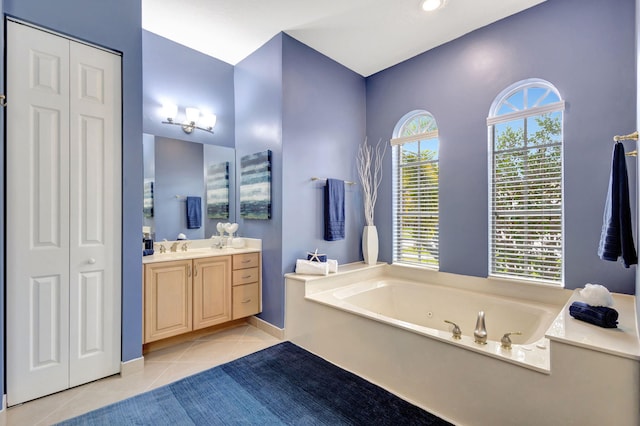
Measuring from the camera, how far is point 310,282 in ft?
9.08

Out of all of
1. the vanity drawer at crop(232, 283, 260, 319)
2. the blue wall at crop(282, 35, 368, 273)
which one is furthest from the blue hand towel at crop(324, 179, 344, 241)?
the vanity drawer at crop(232, 283, 260, 319)

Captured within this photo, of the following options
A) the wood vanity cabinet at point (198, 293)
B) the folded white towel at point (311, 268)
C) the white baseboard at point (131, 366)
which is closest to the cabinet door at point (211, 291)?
the wood vanity cabinet at point (198, 293)

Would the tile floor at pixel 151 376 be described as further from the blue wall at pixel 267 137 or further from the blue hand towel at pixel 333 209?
the blue hand towel at pixel 333 209

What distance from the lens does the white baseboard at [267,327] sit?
2.91 m

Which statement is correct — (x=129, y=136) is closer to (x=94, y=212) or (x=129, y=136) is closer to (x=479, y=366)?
(x=94, y=212)

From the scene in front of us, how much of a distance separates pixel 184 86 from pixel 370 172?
238 cm

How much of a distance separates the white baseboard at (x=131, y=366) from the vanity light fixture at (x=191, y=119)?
2270mm

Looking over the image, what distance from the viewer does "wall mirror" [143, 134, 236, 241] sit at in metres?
2.93

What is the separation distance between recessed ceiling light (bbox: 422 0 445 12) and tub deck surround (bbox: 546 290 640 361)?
2.54 meters

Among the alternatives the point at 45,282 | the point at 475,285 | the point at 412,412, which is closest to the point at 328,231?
the point at 475,285

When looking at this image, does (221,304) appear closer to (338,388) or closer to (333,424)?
(338,388)

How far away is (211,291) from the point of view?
2783 millimetres

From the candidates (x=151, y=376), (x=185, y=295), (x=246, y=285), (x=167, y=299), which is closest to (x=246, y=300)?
(x=246, y=285)

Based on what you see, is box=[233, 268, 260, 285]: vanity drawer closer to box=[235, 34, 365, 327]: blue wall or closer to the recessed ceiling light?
box=[235, 34, 365, 327]: blue wall
